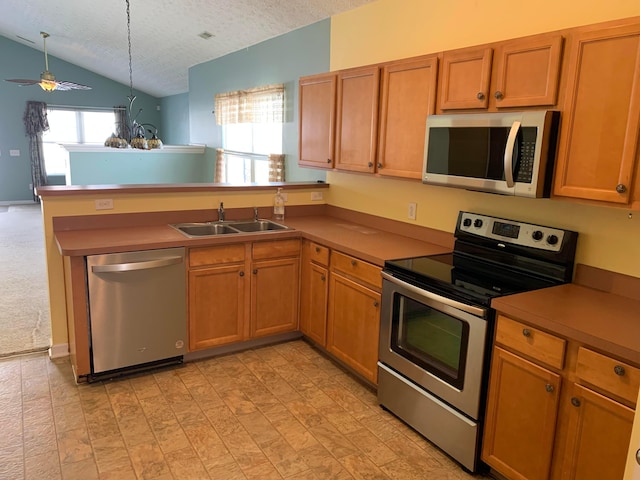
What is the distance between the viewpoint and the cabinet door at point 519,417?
6.61ft

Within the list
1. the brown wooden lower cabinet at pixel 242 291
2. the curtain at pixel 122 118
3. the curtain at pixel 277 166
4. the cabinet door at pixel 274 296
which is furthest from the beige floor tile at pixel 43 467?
Answer: the curtain at pixel 122 118

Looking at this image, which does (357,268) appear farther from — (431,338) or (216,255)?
(216,255)

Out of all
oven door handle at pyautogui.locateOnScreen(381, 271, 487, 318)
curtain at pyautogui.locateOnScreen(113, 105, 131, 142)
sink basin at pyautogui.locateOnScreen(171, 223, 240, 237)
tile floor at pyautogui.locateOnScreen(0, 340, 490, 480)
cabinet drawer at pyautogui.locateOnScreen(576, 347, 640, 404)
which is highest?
curtain at pyautogui.locateOnScreen(113, 105, 131, 142)

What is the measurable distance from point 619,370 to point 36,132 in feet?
37.2

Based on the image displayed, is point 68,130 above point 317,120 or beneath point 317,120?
above

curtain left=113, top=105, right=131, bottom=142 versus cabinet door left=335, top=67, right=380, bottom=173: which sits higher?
curtain left=113, top=105, right=131, bottom=142

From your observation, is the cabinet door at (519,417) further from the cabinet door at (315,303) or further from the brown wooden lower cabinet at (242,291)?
the brown wooden lower cabinet at (242,291)

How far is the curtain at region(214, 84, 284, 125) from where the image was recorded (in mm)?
5551

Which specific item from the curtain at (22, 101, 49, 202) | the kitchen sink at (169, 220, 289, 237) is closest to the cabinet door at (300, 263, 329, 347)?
the kitchen sink at (169, 220, 289, 237)

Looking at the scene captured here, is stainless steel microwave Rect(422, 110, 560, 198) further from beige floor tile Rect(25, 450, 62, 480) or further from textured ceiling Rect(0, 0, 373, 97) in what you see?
beige floor tile Rect(25, 450, 62, 480)

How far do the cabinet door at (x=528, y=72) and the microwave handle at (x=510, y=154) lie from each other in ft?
0.47

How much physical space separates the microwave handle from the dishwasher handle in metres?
2.00

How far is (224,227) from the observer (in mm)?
3777

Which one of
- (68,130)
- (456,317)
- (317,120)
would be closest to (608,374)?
(456,317)
